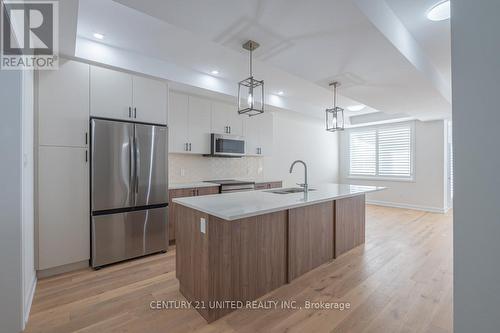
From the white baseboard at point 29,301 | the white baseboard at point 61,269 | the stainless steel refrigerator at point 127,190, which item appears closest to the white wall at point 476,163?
the white baseboard at point 29,301

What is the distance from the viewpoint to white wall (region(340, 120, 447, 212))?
231 inches

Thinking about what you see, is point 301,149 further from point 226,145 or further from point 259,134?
point 226,145

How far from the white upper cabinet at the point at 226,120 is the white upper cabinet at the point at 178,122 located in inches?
22.4

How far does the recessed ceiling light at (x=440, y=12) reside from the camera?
210 centimetres

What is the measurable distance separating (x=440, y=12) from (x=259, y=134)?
348 centimetres

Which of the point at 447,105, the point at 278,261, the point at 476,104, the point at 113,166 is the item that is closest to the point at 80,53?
the point at 113,166

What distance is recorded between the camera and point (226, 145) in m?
4.41

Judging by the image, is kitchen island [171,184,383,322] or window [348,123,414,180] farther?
window [348,123,414,180]

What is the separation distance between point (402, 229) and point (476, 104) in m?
4.32

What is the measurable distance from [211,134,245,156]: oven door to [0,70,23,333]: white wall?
2.77 metres

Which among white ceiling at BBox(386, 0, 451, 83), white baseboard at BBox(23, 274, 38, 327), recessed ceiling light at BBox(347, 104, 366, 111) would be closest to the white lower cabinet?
white baseboard at BBox(23, 274, 38, 327)

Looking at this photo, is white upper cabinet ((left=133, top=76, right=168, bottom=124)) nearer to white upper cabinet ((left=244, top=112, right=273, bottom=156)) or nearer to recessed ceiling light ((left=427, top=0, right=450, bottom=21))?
white upper cabinet ((left=244, top=112, right=273, bottom=156))

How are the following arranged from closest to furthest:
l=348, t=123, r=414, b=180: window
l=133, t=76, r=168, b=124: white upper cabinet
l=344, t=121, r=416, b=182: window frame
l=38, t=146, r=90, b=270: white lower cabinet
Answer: l=38, t=146, r=90, b=270: white lower cabinet < l=133, t=76, r=168, b=124: white upper cabinet < l=344, t=121, r=416, b=182: window frame < l=348, t=123, r=414, b=180: window

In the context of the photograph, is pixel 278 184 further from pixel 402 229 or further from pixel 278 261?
pixel 278 261
